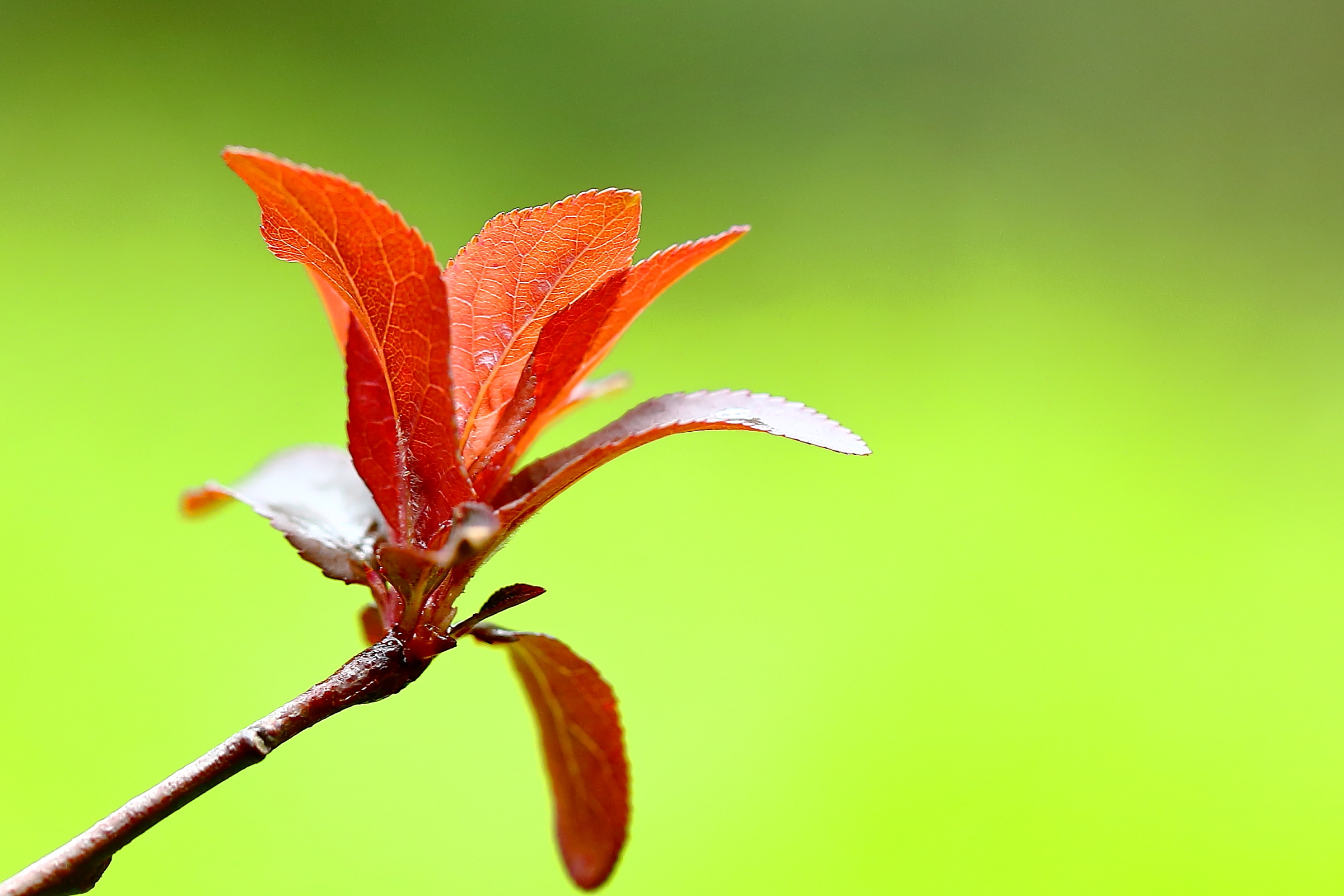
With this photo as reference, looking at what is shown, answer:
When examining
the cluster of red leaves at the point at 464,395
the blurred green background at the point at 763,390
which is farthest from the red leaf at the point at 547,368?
the blurred green background at the point at 763,390

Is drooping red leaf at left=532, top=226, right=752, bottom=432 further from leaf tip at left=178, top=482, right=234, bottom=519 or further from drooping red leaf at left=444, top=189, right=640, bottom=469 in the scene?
leaf tip at left=178, top=482, right=234, bottom=519

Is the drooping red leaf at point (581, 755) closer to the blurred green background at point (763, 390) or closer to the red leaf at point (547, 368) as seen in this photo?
the red leaf at point (547, 368)

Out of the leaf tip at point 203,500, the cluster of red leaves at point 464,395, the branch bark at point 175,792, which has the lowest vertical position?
the branch bark at point 175,792

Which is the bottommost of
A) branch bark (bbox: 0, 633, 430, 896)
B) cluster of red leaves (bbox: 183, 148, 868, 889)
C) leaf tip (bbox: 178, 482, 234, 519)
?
branch bark (bbox: 0, 633, 430, 896)

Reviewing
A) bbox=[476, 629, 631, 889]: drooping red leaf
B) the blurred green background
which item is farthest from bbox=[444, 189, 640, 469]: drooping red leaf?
the blurred green background

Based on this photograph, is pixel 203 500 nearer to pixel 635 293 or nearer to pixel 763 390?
pixel 635 293

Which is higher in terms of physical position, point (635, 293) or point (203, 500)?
point (635, 293)

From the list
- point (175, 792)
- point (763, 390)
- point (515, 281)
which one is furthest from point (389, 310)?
point (763, 390)
